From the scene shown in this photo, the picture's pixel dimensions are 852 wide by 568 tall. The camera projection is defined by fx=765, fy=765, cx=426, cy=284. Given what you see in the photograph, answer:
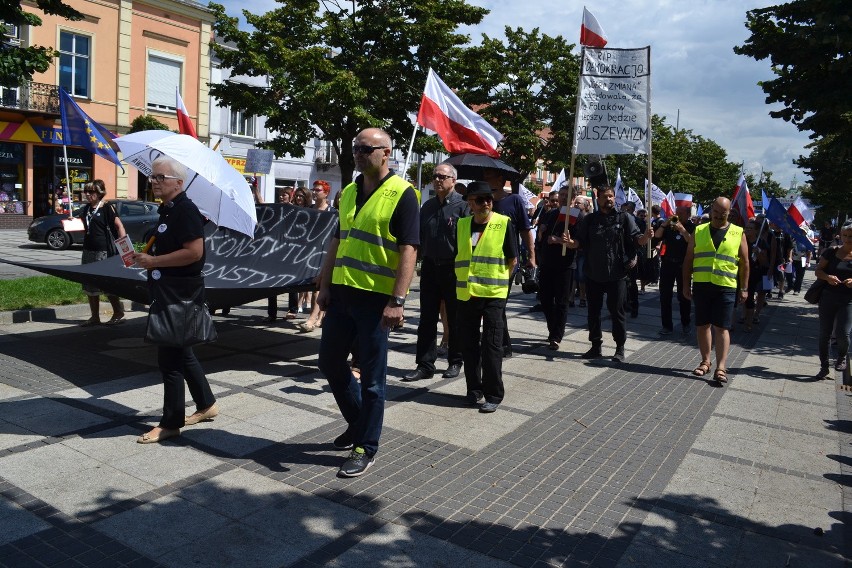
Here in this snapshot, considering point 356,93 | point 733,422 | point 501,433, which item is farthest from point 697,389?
point 356,93

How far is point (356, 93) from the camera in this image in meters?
21.2

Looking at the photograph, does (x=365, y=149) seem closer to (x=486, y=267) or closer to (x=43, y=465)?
(x=486, y=267)

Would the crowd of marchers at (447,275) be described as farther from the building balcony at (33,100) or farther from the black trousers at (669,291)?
the building balcony at (33,100)

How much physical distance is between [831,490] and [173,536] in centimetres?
407

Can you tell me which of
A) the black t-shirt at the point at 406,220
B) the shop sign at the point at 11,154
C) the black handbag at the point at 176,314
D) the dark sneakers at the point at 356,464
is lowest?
the dark sneakers at the point at 356,464

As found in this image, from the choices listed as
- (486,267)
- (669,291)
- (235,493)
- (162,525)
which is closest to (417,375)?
(486,267)

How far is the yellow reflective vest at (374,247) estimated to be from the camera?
4.59 metres

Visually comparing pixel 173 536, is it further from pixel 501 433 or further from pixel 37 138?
pixel 37 138

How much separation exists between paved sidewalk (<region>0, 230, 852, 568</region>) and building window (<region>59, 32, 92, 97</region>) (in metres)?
27.0

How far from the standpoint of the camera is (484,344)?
20.7 ft

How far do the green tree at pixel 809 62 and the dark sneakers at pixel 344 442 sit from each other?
958 cm

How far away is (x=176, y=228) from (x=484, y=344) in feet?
8.64

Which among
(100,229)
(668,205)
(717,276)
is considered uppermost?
(668,205)

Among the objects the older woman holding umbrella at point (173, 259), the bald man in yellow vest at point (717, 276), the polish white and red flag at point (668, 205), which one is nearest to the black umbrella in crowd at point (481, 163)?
the bald man in yellow vest at point (717, 276)
